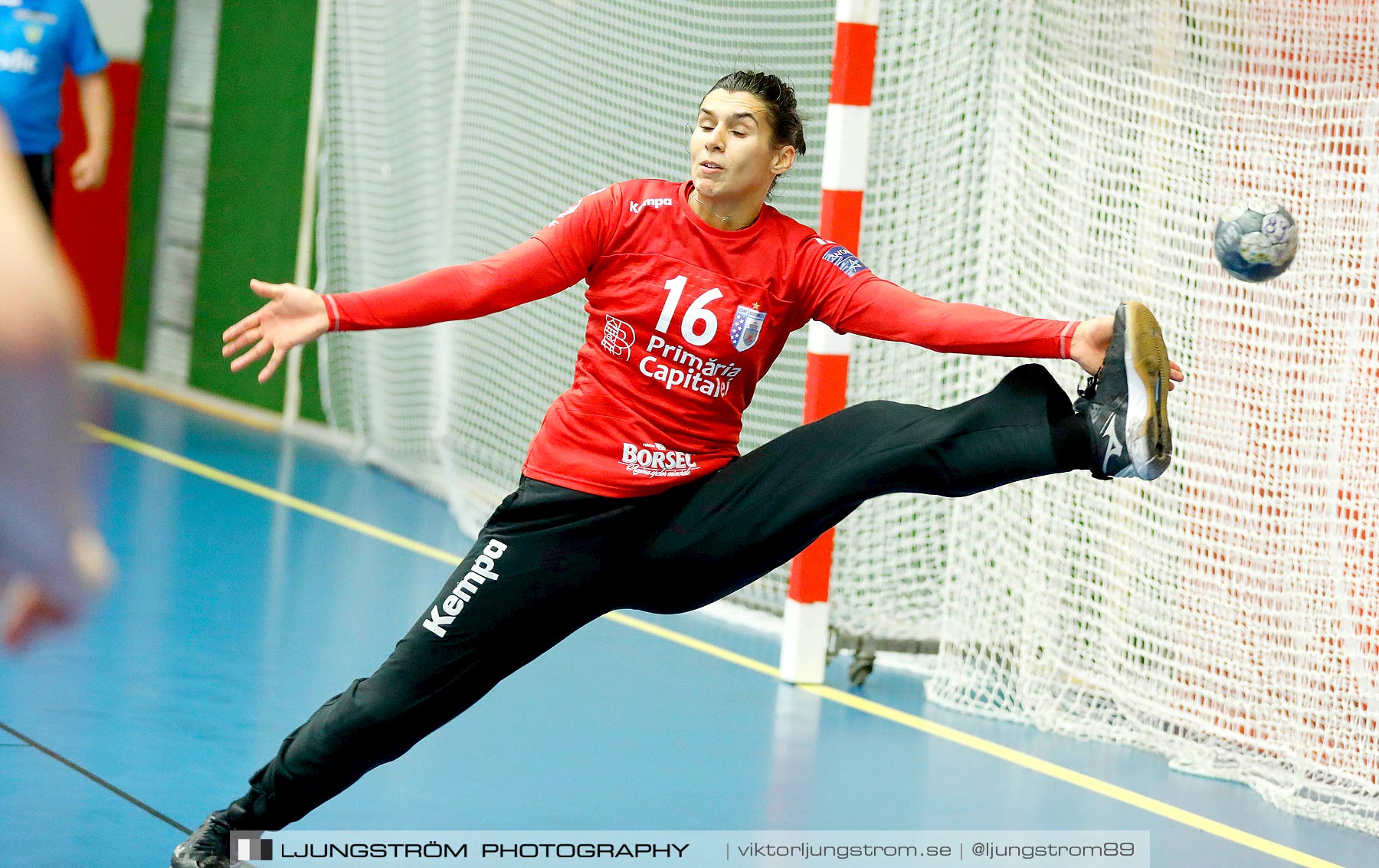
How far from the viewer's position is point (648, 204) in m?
3.43

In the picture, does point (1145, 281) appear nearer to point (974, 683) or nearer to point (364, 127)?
point (974, 683)

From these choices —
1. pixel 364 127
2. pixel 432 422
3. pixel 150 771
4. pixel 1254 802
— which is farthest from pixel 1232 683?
pixel 364 127

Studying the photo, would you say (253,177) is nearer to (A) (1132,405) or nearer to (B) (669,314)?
(B) (669,314)

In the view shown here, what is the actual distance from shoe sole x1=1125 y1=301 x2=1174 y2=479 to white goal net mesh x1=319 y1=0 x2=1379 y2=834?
1796 millimetres

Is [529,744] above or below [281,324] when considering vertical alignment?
below

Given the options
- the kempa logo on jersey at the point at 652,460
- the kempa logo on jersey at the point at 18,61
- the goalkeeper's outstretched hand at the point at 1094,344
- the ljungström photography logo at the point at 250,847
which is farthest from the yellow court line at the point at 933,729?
the goalkeeper's outstretched hand at the point at 1094,344

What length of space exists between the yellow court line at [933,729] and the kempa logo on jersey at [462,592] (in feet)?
3.45

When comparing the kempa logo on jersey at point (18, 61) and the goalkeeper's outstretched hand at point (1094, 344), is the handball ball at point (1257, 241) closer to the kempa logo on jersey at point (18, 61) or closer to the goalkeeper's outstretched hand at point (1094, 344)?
the goalkeeper's outstretched hand at point (1094, 344)

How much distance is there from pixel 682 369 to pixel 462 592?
0.66m

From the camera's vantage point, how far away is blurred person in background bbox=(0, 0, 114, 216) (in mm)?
6176

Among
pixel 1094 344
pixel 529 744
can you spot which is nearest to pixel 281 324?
pixel 1094 344

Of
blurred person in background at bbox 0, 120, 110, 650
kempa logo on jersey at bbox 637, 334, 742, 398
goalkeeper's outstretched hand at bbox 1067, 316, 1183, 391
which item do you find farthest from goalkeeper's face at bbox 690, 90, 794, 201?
blurred person in background at bbox 0, 120, 110, 650

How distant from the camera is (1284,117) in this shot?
4.65 metres

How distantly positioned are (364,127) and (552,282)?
6114 millimetres
